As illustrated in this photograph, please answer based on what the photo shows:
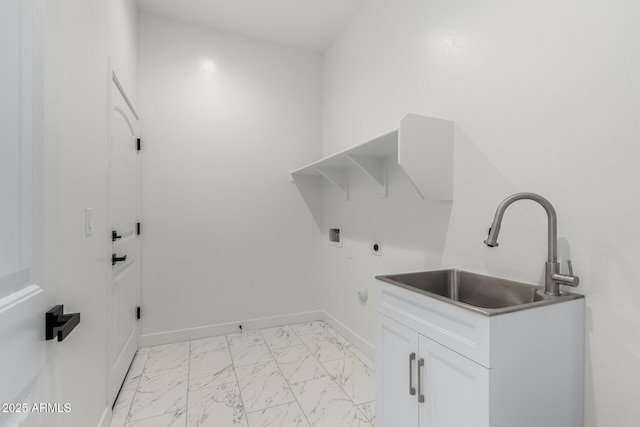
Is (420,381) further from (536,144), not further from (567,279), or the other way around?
(536,144)

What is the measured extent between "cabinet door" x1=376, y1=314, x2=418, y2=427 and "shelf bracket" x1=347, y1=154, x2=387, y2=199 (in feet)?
3.41

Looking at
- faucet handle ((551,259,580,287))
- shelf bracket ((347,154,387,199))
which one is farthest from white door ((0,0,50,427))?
shelf bracket ((347,154,387,199))

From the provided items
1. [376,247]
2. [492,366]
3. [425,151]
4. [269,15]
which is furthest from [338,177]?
[492,366]

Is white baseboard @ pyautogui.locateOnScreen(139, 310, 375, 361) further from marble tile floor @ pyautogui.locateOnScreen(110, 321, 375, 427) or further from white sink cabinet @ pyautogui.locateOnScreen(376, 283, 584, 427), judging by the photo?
white sink cabinet @ pyautogui.locateOnScreen(376, 283, 584, 427)

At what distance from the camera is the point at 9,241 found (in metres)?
0.58

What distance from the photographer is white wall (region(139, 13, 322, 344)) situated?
2604 millimetres

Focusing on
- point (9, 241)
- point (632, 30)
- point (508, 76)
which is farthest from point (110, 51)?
point (632, 30)

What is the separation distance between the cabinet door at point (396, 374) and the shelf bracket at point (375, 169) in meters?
1.04

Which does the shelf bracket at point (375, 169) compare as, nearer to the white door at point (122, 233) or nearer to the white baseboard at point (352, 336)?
the white baseboard at point (352, 336)

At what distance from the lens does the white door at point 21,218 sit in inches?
22.3

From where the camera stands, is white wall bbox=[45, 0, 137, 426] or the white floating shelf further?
the white floating shelf

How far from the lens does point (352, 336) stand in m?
2.56

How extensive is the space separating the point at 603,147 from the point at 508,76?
1.70ft

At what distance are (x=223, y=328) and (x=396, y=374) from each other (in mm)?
1988
